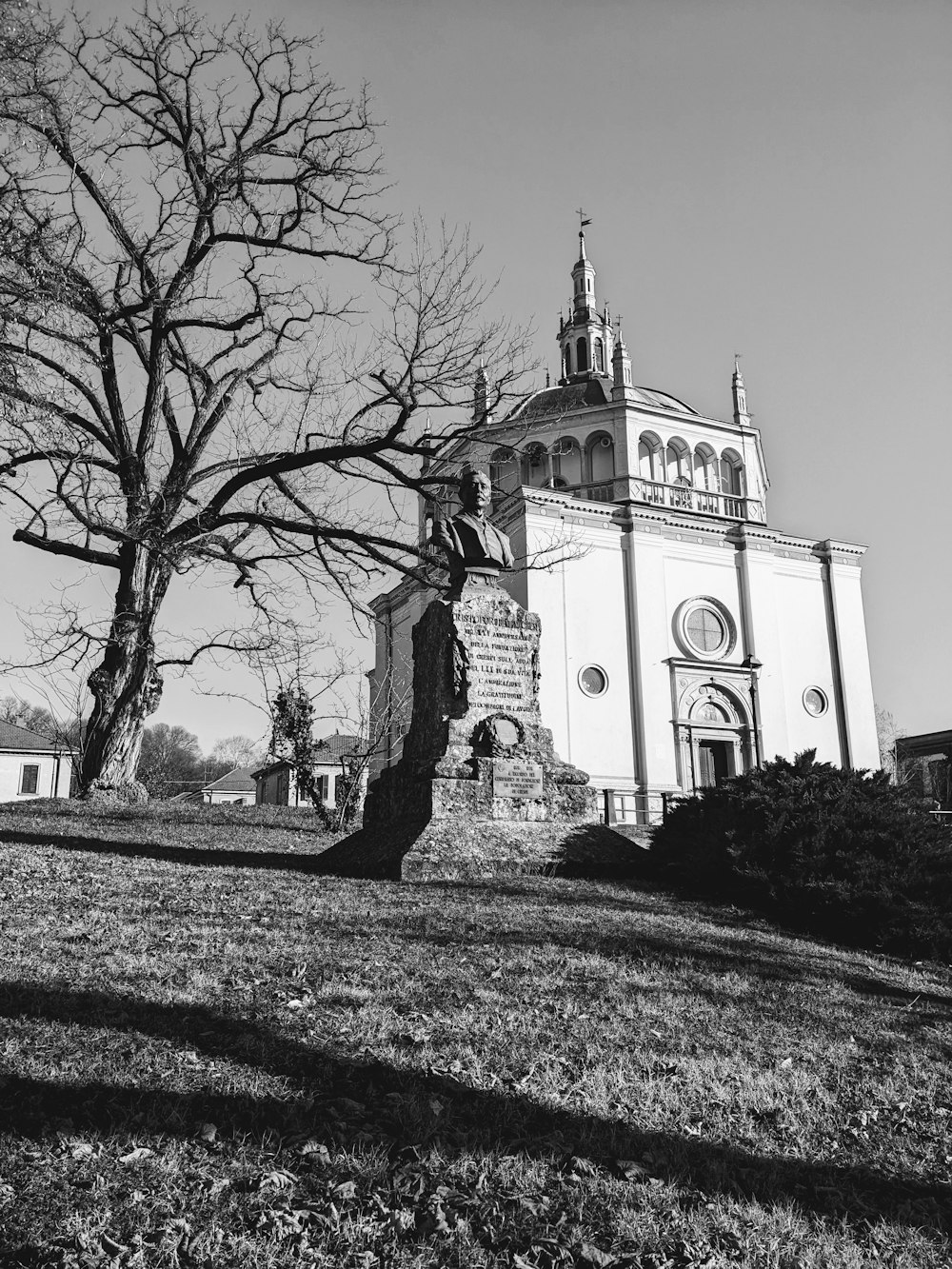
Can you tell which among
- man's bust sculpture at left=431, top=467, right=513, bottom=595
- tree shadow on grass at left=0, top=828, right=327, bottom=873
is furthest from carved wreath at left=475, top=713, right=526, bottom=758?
tree shadow on grass at left=0, top=828, right=327, bottom=873

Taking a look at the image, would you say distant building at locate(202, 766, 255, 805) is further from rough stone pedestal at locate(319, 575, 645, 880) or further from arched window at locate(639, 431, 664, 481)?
rough stone pedestal at locate(319, 575, 645, 880)

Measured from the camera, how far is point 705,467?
119ft

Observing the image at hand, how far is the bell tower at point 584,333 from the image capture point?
42.9 meters

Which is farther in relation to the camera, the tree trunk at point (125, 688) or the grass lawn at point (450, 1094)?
the tree trunk at point (125, 688)

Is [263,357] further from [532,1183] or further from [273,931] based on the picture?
[532,1183]

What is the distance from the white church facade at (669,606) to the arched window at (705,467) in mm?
70

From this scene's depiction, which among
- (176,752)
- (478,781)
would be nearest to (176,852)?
(478,781)

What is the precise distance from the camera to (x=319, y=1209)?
267 centimetres

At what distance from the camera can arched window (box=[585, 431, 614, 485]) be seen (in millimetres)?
34000

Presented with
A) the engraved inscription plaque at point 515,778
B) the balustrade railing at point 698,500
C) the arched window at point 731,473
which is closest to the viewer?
the engraved inscription plaque at point 515,778

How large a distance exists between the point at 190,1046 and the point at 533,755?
6.19 meters

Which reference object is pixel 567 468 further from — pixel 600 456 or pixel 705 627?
pixel 705 627

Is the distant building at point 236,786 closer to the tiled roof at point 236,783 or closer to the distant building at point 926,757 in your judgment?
the tiled roof at point 236,783

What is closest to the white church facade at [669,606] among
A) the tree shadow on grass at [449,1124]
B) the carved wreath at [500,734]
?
the carved wreath at [500,734]
